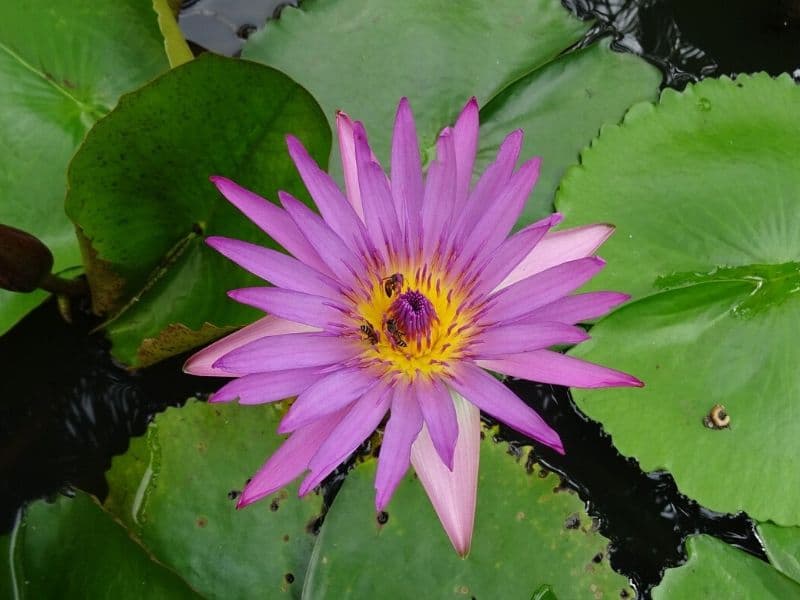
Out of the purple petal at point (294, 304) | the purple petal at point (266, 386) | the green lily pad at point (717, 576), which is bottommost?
the green lily pad at point (717, 576)

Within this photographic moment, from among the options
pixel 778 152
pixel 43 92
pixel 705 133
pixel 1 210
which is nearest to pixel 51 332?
pixel 1 210

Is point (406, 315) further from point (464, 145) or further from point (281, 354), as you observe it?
point (464, 145)

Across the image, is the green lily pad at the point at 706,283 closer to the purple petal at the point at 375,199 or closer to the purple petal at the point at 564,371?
the purple petal at the point at 564,371

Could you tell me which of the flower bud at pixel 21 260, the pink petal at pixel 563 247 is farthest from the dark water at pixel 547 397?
the pink petal at pixel 563 247

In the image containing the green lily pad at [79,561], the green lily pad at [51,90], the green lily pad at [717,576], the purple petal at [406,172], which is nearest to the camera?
the purple petal at [406,172]

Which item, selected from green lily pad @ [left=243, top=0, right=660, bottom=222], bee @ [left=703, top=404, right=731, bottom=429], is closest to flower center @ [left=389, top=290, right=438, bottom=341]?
green lily pad @ [left=243, top=0, right=660, bottom=222]

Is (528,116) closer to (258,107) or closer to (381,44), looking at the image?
(381,44)

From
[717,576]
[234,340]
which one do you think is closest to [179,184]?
[234,340]
